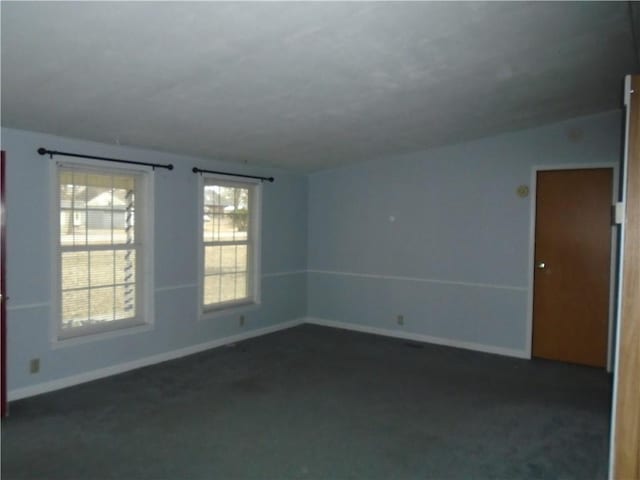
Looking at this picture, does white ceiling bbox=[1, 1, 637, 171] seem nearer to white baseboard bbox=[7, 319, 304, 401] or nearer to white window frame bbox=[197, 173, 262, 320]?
white window frame bbox=[197, 173, 262, 320]

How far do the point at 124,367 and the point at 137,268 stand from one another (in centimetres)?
93

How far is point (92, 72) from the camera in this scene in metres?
2.64

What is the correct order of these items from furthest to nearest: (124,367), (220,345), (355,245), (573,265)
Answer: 1. (355,245)
2. (220,345)
3. (573,265)
4. (124,367)

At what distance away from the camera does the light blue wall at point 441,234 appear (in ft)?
16.6

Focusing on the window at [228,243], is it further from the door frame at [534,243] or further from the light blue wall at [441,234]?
the door frame at [534,243]

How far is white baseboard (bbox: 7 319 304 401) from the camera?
3735mm

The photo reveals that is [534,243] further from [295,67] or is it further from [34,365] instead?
[34,365]

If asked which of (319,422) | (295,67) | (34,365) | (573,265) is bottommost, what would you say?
(319,422)

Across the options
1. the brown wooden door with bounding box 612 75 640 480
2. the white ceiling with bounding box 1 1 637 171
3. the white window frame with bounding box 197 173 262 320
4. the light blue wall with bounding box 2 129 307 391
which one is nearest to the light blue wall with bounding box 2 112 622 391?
the light blue wall with bounding box 2 129 307 391

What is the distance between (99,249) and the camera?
428 cm

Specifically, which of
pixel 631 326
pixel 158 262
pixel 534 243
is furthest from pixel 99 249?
pixel 534 243

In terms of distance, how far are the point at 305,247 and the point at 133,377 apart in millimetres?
3032

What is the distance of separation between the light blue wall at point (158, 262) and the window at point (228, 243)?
0.51 feet

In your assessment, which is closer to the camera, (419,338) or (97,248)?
(97,248)
